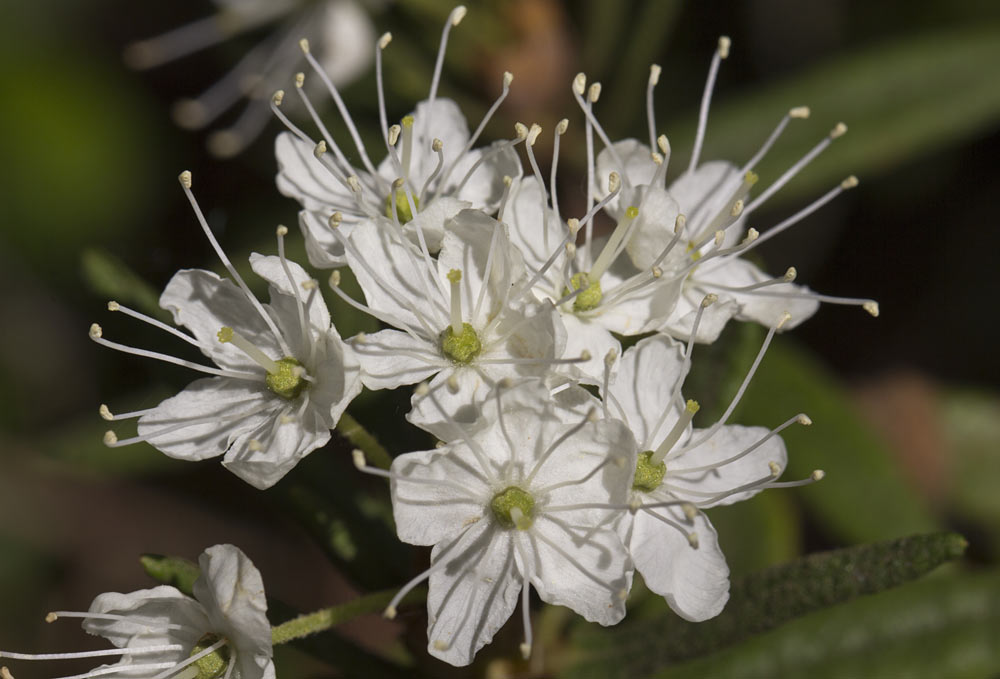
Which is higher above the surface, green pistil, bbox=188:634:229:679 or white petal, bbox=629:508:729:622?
white petal, bbox=629:508:729:622

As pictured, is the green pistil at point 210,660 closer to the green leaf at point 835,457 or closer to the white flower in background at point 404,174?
the white flower in background at point 404,174

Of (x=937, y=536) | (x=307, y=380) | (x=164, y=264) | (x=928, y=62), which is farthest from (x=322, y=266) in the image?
(x=928, y=62)

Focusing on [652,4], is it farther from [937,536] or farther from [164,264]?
[937,536]

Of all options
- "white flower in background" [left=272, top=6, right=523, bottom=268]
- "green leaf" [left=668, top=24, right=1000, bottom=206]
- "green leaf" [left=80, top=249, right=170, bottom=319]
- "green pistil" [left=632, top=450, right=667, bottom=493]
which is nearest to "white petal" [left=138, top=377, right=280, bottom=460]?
"white flower in background" [left=272, top=6, right=523, bottom=268]

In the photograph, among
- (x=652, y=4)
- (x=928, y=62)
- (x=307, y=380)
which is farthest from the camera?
(x=928, y=62)

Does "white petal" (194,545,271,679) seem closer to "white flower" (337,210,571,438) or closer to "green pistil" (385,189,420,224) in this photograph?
"white flower" (337,210,571,438)

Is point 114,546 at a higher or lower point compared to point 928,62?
lower
